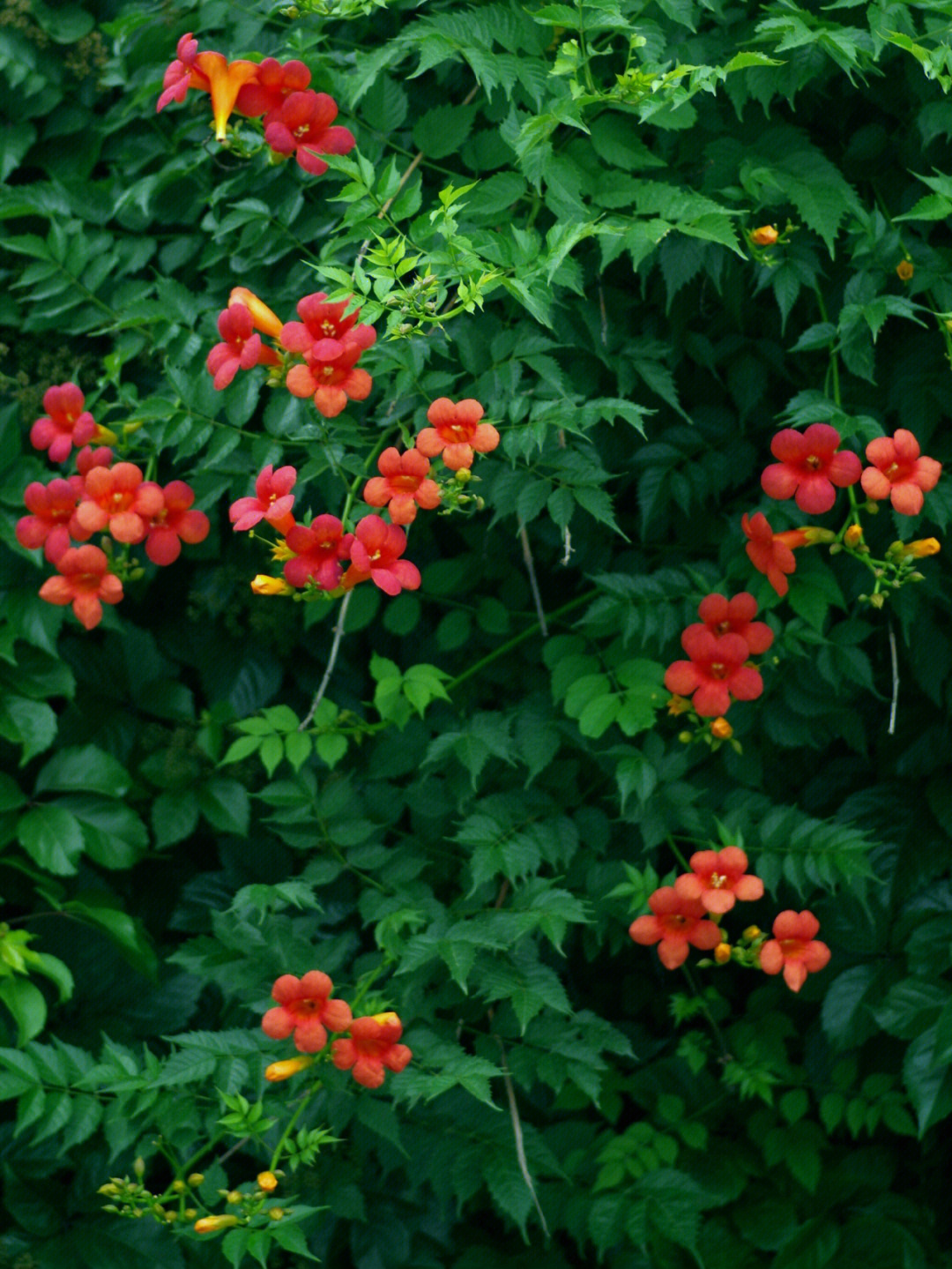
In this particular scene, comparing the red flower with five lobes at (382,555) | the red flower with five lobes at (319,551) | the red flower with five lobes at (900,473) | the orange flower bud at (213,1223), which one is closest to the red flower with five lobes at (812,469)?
the red flower with five lobes at (900,473)

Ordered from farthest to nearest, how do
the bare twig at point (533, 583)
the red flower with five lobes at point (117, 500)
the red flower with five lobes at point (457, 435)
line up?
the bare twig at point (533, 583), the red flower with five lobes at point (117, 500), the red flower with five lobes at point (457, 435)

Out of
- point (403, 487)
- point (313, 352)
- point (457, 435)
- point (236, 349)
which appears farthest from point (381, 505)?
point (236, 349)

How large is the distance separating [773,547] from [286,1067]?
1.35 meters

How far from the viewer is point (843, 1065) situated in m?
2.88

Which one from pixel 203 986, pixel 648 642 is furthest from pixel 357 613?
pixel 203 986

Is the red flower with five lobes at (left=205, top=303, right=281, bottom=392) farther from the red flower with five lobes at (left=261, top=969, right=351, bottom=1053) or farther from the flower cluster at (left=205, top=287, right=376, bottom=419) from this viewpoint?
the red flower with five lobes at (left=261, top=969, right=351, bottom=1053)

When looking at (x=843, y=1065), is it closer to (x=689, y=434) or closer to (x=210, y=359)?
(x=689, y=434)

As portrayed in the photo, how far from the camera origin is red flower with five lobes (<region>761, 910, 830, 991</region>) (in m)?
2.37

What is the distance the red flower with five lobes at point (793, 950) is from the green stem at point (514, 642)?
0.83m

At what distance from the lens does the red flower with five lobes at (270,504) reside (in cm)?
211

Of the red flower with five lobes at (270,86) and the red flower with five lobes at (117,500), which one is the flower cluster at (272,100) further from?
the red flower with five lobes at (117,500)

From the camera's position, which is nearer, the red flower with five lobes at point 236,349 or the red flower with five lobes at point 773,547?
the red flower with five lobes at point 236,349

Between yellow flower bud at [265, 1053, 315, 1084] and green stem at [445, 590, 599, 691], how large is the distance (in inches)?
33.9

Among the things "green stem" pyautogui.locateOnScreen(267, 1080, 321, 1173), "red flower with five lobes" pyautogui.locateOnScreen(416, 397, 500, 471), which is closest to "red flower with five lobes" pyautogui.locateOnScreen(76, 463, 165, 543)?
"red flower with five lobes" pyautogui.locateOnScreen(416, 397, 500, 471)
